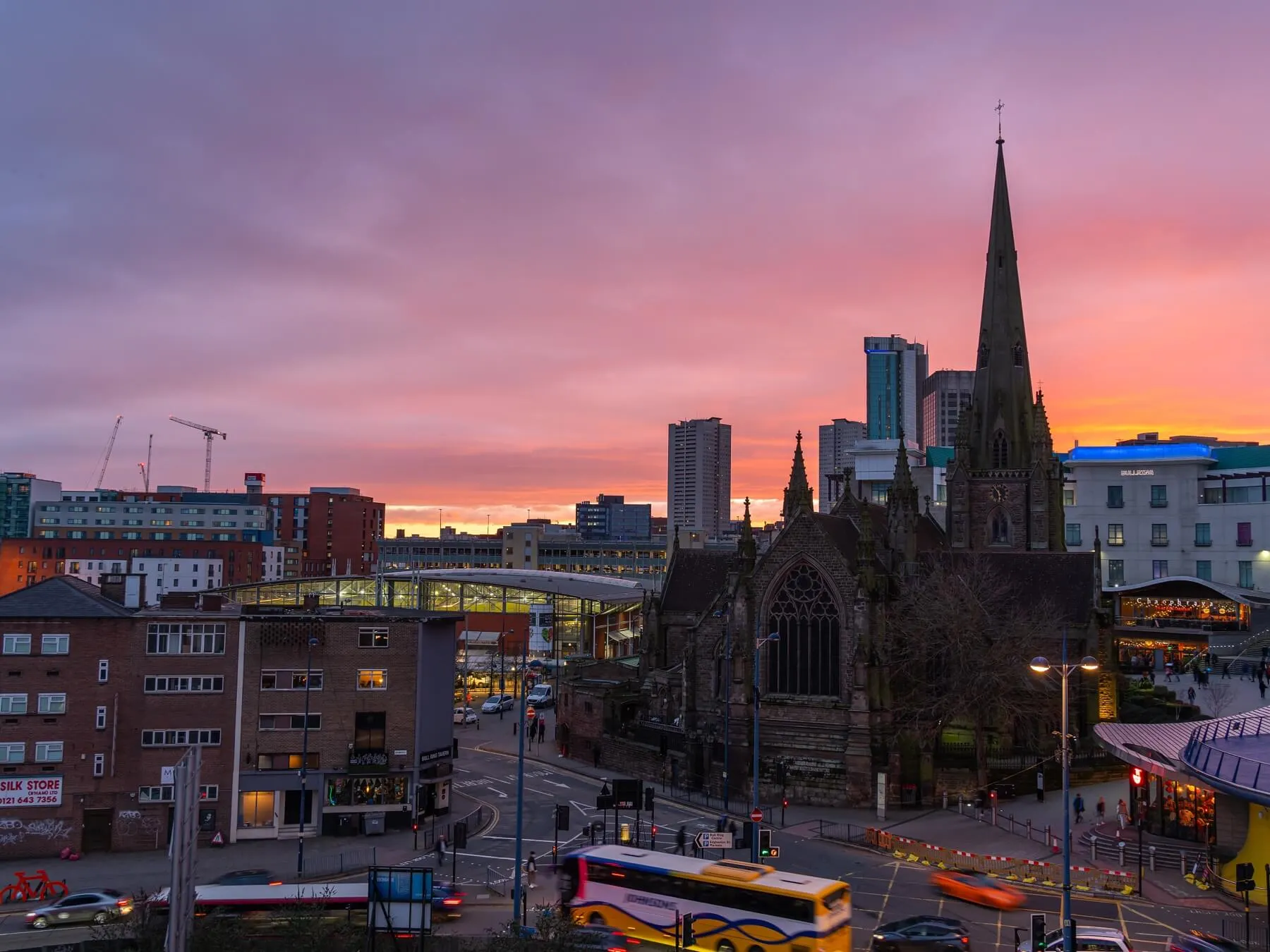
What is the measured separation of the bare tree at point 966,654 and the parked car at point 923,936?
22.5m

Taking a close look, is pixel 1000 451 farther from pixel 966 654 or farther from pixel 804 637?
pixel 804 637

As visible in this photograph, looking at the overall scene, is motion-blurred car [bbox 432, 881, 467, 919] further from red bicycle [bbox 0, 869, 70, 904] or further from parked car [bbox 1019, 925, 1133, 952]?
parked car [bbox 1019, 925, 1133, 952]

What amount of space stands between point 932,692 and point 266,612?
112ft

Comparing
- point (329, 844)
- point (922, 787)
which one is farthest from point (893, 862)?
point (329, 844)

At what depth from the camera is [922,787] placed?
52.1 m

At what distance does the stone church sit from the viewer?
53969 mm

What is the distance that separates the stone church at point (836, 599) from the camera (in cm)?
5397

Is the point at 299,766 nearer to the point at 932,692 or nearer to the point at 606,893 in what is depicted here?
the point at 606,893

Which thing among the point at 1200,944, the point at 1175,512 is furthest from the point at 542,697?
the point at 1200,944

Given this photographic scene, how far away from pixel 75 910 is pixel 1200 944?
32.8m

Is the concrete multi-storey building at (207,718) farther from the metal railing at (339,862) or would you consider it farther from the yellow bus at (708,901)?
the yellow bus at (708,901)

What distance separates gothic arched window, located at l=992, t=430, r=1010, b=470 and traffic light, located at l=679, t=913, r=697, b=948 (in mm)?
48184

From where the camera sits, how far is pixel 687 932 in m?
27.8

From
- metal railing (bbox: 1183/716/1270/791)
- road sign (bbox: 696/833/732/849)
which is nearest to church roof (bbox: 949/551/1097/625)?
metal railing (bbox: 1183/716/1270/791)
